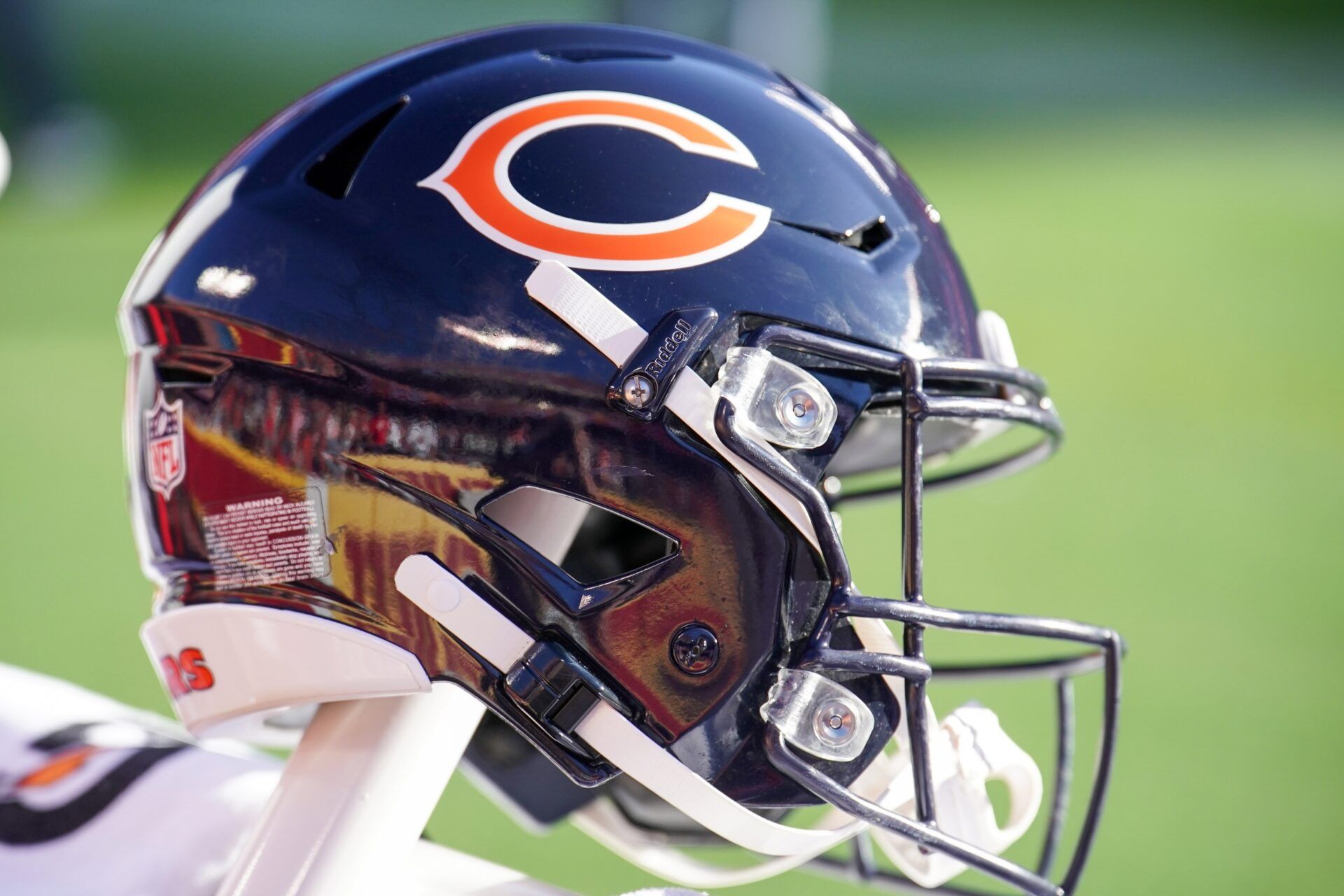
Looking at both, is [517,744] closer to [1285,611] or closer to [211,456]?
[211,456]

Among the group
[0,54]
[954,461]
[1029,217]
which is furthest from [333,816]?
[0,54]

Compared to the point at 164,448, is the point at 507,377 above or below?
above

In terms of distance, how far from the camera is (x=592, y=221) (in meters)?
0.92

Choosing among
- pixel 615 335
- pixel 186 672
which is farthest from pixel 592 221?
pixel 186 672

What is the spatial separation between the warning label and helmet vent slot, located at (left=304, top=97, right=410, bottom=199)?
23 centimetres

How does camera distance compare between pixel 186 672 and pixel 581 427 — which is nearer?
pixel 581 427

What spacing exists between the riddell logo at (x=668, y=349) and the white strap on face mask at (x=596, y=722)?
0.67 feet

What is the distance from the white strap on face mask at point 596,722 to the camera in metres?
0.91

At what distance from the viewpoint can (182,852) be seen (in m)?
1.07

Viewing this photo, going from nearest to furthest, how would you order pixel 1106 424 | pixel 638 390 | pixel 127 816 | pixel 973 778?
pixel 638 390
pixel 973 778
pixel 127 816
pixel 1106 424

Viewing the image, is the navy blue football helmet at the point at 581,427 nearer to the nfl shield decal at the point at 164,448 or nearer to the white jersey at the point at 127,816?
the nfl shield decal at the point at 164,448

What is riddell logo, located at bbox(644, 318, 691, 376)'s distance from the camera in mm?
887

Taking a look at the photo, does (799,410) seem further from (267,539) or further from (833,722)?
(267,539)

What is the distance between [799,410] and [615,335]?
14 centimetres
